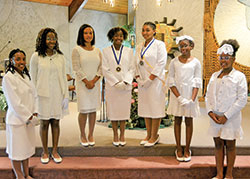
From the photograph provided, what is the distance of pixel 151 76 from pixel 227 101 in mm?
871

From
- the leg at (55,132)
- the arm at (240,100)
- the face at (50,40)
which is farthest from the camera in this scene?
the leg at (55,132)

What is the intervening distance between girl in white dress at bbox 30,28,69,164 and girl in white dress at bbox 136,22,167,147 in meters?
0.90

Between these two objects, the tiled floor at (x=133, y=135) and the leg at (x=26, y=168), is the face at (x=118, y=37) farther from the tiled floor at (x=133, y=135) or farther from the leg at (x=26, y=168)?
the leg at (x=26, y=168)

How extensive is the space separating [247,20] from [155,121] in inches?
176

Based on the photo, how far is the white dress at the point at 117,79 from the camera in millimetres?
2768

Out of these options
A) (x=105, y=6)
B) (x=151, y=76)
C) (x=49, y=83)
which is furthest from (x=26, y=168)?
(x=105, y=6)

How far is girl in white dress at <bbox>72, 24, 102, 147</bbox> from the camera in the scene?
8.96 feet

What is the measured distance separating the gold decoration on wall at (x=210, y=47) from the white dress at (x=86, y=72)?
3.77 meters

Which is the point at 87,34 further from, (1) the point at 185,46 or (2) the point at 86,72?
(1) the point at 185,46

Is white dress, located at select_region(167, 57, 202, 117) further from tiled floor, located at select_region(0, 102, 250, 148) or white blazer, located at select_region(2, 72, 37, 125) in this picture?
white blazer, located at select_region(2, 72, 37, 125)

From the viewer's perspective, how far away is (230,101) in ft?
7.26

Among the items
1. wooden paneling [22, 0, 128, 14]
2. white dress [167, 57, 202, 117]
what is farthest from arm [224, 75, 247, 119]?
wooden paneling [22, 0, 128, 14]

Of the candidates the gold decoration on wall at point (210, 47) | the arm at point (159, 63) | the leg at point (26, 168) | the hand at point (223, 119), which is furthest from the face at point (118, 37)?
the gold decoration on wall at point (210, 47)

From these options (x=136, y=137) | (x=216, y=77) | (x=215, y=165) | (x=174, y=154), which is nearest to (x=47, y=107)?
(x=136, y=137)
